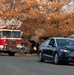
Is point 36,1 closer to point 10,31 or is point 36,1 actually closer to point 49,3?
point 49,3

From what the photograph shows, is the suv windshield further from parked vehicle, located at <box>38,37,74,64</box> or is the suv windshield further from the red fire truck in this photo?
the red fire truck

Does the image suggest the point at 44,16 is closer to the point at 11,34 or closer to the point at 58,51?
the point at 11,34

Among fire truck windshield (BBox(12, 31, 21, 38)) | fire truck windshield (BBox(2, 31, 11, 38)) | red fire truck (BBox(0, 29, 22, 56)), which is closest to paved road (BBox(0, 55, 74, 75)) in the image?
red fire truck (BBox(0, 29, 22, 56))

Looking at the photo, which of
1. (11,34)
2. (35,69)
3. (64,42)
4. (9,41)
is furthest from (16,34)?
(35,69)

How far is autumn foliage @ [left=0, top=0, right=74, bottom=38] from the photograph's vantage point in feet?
151

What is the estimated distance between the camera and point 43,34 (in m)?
48.5

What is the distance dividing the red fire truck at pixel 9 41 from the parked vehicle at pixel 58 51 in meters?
13.9

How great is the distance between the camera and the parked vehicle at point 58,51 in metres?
20.8

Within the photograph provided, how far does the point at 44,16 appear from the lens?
46.4 meters

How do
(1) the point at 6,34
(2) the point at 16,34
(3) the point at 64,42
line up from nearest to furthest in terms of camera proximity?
1. (3) the point at 64,42
2. (1) the point at 6,34
3. (2) the point at 16,34

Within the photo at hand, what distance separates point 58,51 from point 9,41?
1742cm

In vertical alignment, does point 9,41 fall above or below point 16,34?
below

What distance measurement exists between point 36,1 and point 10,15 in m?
3.90

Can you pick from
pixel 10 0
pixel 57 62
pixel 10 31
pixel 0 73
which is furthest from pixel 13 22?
pixel 0 73
